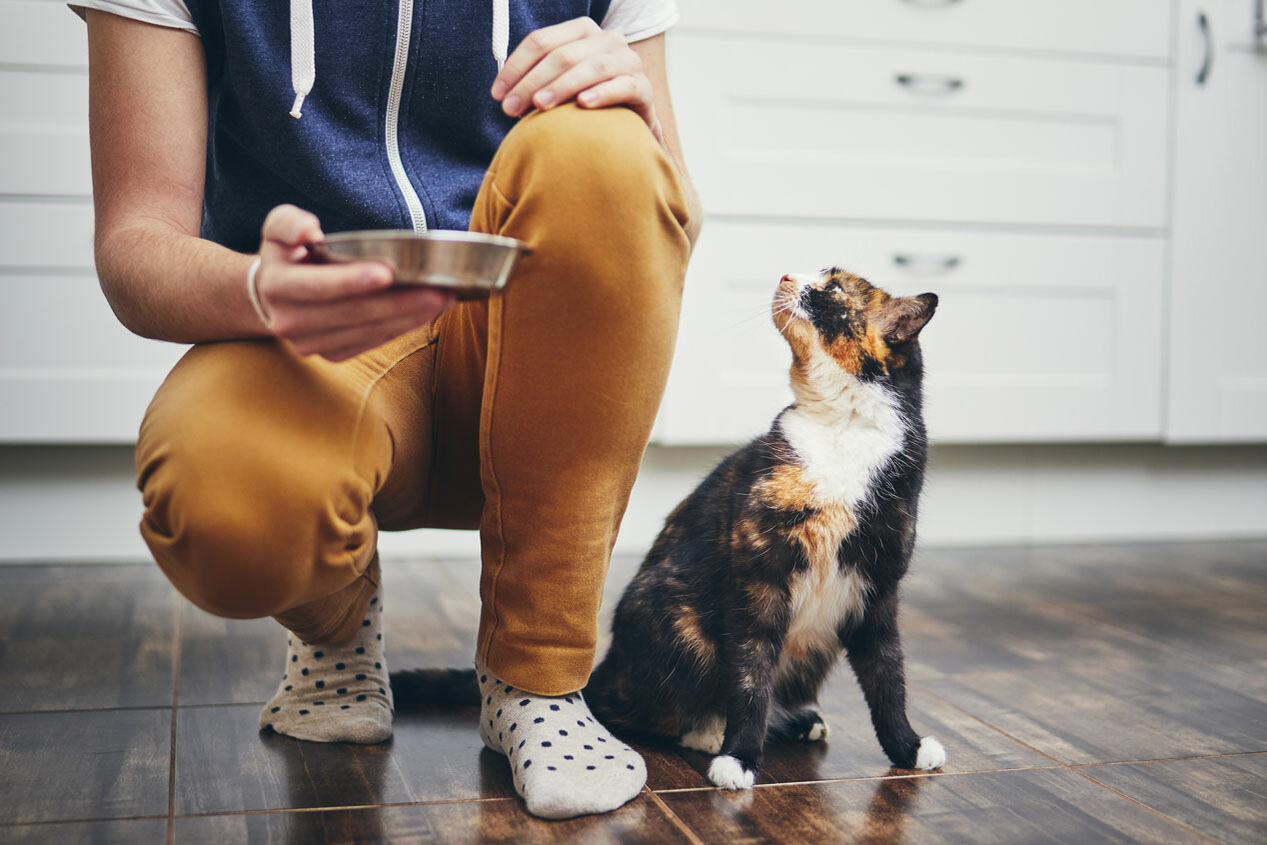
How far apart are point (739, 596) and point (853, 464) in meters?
0.15

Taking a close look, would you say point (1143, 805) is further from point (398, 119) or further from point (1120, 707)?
point (398, 119)

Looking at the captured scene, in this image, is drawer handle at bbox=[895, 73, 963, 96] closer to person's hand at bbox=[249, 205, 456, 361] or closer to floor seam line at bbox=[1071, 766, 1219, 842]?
floor seam line at bbox=[1071, 766, 1219, 842]

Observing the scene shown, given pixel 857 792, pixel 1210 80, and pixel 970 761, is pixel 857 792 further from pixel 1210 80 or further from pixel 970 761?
pixel 1210 80

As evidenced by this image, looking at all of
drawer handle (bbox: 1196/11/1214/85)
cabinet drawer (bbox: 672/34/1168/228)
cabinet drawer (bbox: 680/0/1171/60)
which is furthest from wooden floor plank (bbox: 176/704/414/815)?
drawer handle (bbox: 1196/11/1214/85)

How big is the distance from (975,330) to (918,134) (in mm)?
391

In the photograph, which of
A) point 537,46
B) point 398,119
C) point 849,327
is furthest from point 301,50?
point 849,327

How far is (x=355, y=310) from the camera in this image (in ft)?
2.55

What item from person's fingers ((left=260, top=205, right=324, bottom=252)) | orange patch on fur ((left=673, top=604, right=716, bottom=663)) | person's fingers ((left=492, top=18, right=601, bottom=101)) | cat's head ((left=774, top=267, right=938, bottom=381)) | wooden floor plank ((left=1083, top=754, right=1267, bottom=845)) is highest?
person's fingers ((left=492, top=18, right=601, bottom=101))

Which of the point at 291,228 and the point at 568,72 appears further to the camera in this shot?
the point at 568,72

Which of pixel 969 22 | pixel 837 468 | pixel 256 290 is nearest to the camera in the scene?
pixel 256 290

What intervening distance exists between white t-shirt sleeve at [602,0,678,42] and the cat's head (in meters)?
0.34

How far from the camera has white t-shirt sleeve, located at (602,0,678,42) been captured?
1.25 meters

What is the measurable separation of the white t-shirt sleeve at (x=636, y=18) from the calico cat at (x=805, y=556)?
0.33 metres

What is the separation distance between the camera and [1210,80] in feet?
7.90
